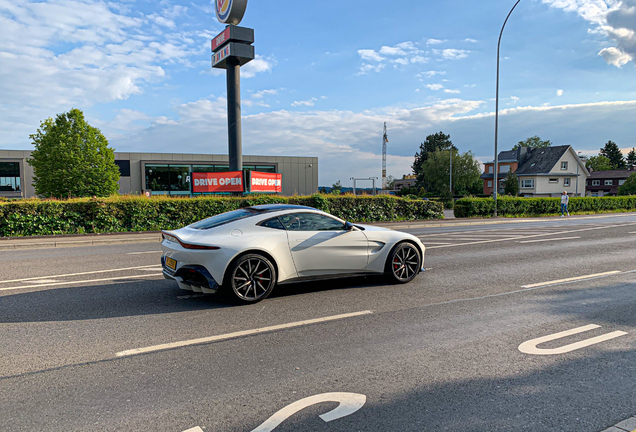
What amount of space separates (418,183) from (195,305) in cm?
10192

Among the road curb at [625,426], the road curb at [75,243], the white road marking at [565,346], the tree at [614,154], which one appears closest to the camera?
the road curb at [625,426]

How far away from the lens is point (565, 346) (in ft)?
14.1

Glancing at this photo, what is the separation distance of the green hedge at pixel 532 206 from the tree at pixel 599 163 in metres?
93.4

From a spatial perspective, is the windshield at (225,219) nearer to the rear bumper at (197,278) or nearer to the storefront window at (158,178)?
the rear bumper at (197,278)

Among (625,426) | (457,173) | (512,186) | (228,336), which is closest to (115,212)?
(228,336)

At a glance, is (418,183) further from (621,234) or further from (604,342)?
(604,342)

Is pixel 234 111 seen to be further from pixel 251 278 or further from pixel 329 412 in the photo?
pixel 329 412

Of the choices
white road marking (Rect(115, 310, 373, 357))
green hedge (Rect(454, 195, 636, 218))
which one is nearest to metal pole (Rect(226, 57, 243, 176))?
green hedge (Rect(454, 195, 636, 218))

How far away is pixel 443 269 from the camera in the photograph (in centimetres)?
861

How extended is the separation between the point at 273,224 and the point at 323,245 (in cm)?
83

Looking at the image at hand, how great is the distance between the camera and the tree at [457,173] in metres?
73.9

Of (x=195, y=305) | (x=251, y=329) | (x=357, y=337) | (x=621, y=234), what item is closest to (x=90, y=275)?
(x=195, y=305)

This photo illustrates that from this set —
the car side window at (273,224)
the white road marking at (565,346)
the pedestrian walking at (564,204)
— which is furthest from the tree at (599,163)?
the car side window at (273,224)

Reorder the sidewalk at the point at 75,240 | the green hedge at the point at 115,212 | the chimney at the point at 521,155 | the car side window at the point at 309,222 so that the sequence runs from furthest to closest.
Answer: the chimney at the point at 521,155 → the green hedge at the point at 115,212 → the sidewalk at the point at 75,240 → the car side window at the point at 309,222
